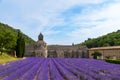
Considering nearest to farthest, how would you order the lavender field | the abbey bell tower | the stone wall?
the lavender field → the abbey bell tower → the stone wall

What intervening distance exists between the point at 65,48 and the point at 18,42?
206 feet

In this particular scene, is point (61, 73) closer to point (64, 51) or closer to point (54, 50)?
point (54, 50)

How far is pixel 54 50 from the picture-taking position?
14162cm

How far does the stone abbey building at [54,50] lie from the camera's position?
→ 428ft

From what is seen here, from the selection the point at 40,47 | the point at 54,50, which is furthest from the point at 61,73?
the point at 54,50

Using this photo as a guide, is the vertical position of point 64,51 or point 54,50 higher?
point 54,50

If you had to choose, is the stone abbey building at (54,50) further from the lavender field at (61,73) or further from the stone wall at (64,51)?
the lavender field at (61,73)

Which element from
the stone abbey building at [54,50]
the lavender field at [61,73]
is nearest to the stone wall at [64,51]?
the stone abbey building at [54,50]

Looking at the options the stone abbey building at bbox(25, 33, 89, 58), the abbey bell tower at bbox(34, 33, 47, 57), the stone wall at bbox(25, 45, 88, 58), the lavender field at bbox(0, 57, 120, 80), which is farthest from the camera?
the stone wall at bbox(25, 45, 88, 58)

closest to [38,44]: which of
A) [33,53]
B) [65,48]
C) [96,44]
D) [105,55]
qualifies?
[33,53]

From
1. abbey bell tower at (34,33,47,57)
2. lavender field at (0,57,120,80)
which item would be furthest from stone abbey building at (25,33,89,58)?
lavender field at (0,57,120,80)

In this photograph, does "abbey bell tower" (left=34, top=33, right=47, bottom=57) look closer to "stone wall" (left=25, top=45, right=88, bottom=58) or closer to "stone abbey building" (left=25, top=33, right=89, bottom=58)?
"stone abbey building" (left=25, top=33, right=89, bottom=58)

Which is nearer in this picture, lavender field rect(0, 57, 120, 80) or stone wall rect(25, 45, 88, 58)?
lavender field rect(0, 57, 120, 80)

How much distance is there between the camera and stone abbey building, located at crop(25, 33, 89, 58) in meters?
130
